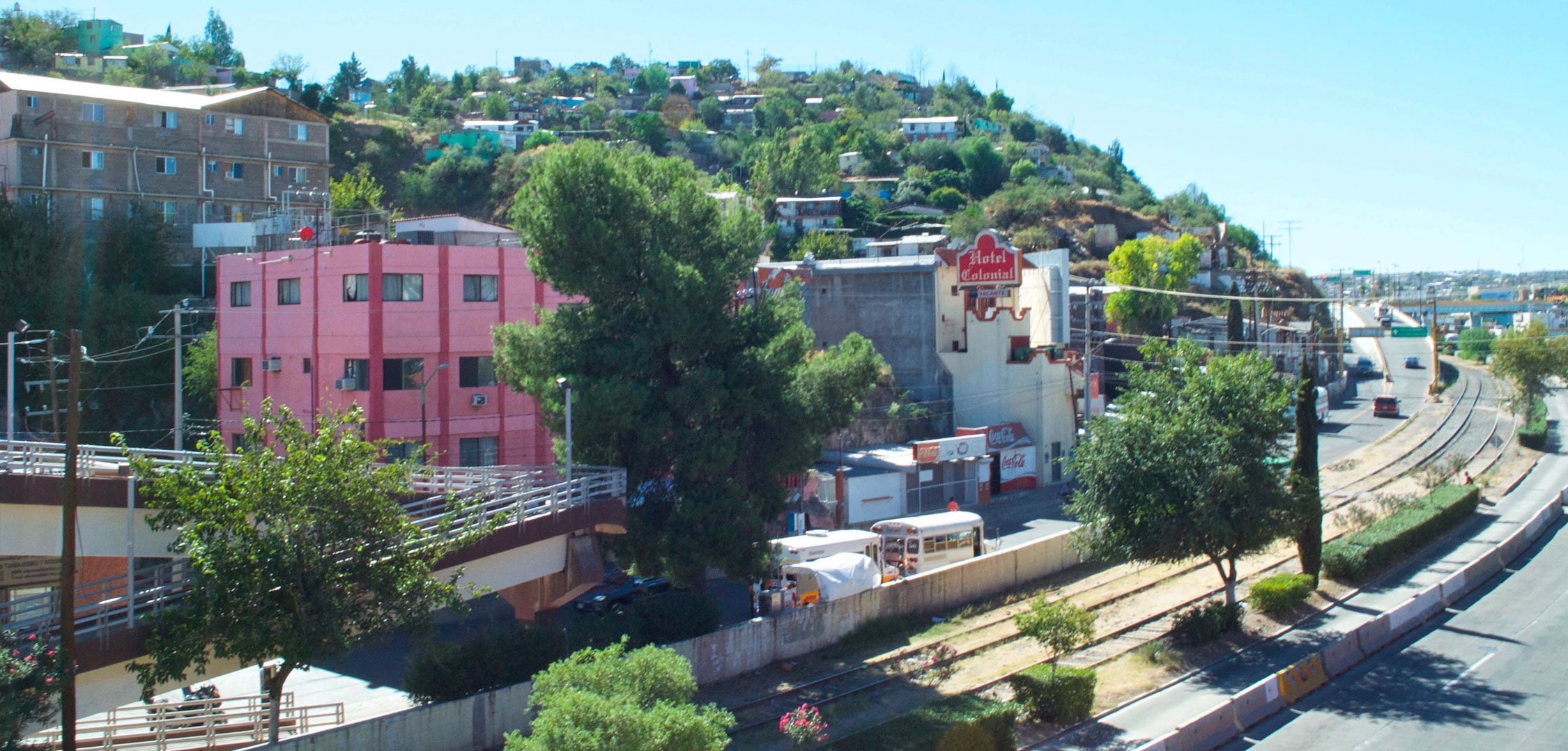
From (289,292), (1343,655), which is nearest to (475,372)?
(289,292)

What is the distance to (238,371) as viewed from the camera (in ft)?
133

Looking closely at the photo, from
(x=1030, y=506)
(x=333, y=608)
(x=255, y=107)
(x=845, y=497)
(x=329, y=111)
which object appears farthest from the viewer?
(x=329, y=111)

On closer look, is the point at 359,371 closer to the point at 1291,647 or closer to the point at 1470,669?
the point at 1291,647

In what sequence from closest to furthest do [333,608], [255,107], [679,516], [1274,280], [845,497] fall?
[333,608]
[679,516]
[845,497]
[255,107]
[1274,280]

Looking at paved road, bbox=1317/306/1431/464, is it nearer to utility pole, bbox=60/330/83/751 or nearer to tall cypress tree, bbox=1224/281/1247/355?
tall cypress tree, bbox=1224/281/1247/355

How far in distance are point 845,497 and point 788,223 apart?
278 ft

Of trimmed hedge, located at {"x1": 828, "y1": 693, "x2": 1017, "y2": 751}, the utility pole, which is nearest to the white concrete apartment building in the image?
the utility pole

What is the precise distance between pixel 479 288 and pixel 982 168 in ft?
400

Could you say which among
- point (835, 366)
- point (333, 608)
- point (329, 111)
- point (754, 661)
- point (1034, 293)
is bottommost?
point (754, 661)

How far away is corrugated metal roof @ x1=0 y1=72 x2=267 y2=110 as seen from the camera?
61969mm

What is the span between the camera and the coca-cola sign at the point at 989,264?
53.1 metres

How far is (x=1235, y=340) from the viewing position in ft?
241

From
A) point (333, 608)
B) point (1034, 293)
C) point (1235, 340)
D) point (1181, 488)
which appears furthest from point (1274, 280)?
point (333, 608)

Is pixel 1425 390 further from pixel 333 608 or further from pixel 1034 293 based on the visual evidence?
pixel 333 608
